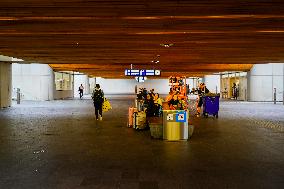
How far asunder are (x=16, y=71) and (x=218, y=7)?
3611cm

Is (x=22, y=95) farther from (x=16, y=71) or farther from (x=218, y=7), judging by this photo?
(x=218, y=7)

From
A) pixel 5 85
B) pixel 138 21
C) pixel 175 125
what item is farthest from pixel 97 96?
pixel 5 85

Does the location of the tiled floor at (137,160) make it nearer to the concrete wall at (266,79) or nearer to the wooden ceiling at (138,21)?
the wooden ceiling at (138,21)

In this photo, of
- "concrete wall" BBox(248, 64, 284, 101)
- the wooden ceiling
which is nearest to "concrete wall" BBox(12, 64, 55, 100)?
"concrete wall" BBox(248, 64, 284, 101)

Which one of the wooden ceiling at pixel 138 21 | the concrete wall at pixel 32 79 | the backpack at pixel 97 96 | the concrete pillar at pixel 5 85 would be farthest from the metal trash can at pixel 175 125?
the concrete wall at pixel 32 79

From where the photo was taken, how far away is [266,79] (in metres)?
39.7

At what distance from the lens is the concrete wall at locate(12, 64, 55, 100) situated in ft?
135

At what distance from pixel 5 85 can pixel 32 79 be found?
13.1 metres

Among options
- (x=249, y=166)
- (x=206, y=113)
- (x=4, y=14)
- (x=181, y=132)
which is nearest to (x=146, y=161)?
(x=249, y=166)

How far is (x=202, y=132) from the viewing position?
44.0 feet

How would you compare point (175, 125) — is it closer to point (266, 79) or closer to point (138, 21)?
point (138, 21)

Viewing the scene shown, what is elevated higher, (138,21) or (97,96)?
(138,21)

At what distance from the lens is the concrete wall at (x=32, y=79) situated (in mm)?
41250

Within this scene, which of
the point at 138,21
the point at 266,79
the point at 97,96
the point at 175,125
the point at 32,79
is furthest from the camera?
the point at 32,79
